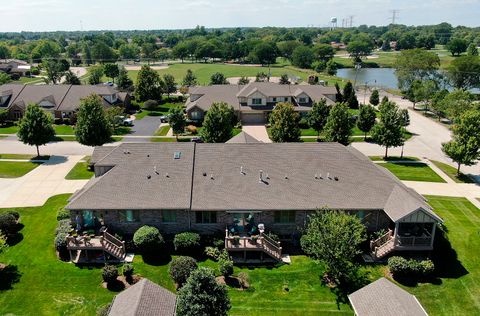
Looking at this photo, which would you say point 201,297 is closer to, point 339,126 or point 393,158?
point 339,126

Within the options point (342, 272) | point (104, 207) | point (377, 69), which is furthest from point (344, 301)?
point (377, 69)

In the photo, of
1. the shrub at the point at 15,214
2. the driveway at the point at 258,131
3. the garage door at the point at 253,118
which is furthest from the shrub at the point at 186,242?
the garage door at the point at 253,118

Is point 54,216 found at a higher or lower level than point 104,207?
lower

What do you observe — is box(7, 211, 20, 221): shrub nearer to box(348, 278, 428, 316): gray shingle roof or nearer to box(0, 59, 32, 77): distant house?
box(348, 278, 428, 316): gray shingle roof

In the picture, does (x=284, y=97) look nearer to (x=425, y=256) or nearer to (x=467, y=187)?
(x=467, y=187)

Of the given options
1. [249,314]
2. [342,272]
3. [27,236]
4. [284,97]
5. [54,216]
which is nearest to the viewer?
[249,314]

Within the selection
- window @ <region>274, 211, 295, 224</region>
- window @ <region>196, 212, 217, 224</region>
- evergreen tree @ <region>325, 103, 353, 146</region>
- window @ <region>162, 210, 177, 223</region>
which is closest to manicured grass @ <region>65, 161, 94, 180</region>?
window @ <region>162, 210, 177, 223</region>
